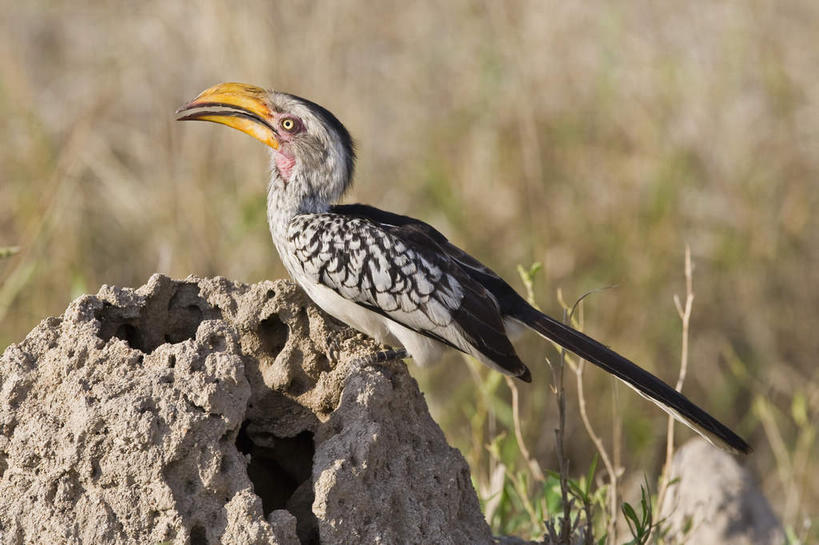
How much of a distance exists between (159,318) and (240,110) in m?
1.34

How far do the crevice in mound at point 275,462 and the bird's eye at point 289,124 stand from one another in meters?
1.50

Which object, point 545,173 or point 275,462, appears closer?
point 275,462

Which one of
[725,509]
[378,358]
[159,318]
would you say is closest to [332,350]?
[378,358]

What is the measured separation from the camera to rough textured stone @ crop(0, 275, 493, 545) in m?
2.71

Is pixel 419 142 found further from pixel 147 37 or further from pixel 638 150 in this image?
pixel 147 37

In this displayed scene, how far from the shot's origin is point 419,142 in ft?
26.6

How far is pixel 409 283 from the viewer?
3852 millimetres

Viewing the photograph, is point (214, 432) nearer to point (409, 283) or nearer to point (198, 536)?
point (198, 536)

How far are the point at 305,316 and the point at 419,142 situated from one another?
4854 mm

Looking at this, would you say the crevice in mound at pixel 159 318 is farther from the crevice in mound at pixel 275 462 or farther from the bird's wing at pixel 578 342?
the bird's wing at pixel 578 342

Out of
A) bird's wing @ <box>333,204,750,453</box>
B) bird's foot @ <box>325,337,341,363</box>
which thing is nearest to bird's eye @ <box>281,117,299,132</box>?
bird's wing @ <box>333,204,750,453</box>

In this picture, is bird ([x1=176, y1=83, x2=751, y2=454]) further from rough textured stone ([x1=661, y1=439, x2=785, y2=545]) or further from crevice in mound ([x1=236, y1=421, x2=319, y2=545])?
rough textured stone ([x1=661, y1=439, x2=785, y2=545])

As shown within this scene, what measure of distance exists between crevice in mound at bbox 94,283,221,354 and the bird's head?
1.03 m

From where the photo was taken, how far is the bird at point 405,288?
148 inches
